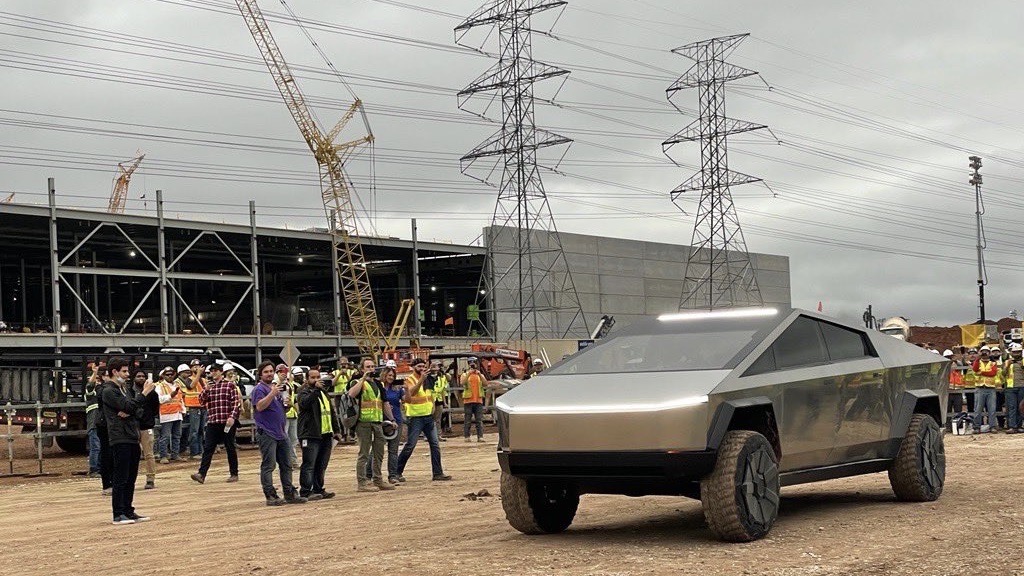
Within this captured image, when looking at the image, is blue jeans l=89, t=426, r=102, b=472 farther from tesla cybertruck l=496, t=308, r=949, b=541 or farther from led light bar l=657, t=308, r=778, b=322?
led light bar l=657, t=308, r=778, b=322

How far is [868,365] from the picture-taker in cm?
1133

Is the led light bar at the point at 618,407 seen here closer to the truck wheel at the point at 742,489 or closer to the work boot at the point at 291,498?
the truck wheel at the point at 742,489

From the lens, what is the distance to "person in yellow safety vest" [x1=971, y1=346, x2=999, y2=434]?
86.1ft

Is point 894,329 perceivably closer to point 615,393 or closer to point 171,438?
point 615,393

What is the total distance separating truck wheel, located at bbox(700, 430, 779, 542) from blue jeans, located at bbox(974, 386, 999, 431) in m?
18.0

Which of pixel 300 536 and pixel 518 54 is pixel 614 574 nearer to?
pixel 300 536

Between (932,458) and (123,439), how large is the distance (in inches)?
346

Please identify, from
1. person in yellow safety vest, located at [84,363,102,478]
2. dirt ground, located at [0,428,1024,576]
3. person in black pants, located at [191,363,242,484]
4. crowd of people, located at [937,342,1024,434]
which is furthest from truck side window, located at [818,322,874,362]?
crowd of people, located at [937,342,1024,434]

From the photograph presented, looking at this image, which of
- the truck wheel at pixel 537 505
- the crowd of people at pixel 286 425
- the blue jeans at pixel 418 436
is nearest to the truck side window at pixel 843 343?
the truck wheel at pixel 537 505

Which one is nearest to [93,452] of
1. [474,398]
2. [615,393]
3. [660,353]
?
[474,398]

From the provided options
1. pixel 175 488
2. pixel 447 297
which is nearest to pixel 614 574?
pixel 175 488

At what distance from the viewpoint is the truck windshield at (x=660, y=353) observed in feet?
33.6

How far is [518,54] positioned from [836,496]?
150 feet

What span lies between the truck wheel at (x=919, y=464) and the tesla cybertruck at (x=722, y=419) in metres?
0.01
